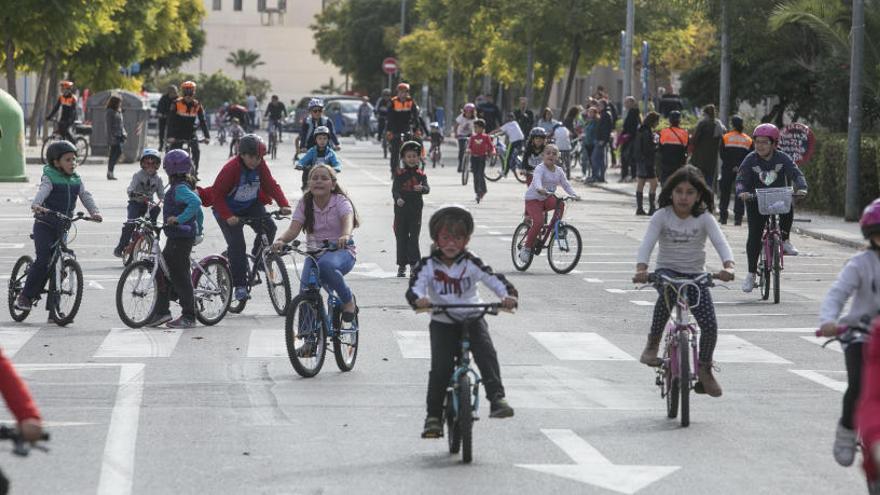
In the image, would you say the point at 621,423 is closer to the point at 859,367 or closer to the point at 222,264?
the point at 859,367

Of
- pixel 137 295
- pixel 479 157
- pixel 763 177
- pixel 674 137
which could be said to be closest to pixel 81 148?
pixel 479 157

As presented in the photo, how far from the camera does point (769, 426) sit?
1056cm

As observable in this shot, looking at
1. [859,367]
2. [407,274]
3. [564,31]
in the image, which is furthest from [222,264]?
[564,31]

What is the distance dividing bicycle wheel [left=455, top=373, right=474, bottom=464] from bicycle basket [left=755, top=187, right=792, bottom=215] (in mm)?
9207

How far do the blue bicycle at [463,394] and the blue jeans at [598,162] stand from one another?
32.2 m

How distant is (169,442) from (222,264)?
19.4 feet

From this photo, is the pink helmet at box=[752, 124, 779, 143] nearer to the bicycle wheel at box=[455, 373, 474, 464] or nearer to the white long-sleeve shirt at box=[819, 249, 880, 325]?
the bicycle wheel at box=[455, 373, 474, 464]

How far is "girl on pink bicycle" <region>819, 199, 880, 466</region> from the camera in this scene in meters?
7.63

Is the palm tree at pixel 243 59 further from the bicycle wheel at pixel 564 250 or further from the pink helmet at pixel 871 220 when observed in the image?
the pink helmet at pixel 871 220

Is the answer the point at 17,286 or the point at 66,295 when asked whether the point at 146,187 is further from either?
the point at 66,295

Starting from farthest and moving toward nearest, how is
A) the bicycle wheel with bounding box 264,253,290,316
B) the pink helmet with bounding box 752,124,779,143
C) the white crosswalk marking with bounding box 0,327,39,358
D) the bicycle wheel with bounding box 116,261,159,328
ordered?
the pink helmet with bounding box 752,124,779,143
the bicycle wheel with bounding box 264,253,290,316
the bicycle wheel with bounding box 116,261,159,328
the white crosswalk marking with bounding box 0,327,39,358

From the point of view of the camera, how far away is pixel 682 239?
10.9 m

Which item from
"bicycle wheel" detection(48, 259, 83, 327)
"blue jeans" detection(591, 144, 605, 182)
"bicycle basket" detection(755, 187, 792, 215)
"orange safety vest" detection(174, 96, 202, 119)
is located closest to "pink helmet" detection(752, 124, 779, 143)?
"bicycle basket" detection(755, 187, 792, 215)

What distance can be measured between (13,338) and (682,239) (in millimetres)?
5874
